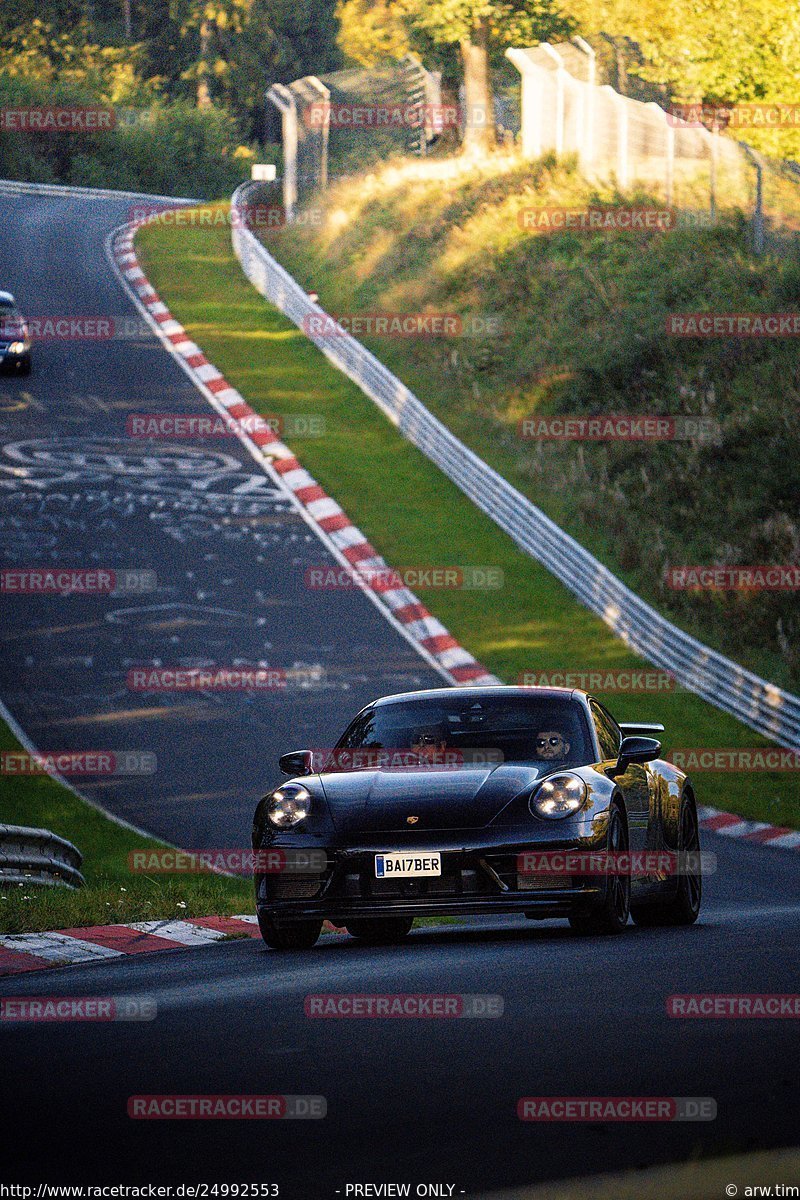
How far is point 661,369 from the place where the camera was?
32156 millimetres

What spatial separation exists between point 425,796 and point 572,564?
53.9 feet

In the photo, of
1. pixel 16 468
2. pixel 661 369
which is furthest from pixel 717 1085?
pixel 661 369

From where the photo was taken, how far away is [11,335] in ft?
114

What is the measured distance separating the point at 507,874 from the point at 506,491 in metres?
19.0

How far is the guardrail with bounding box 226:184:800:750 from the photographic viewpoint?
20.3 metres

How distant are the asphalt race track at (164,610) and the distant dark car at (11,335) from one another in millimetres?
582
